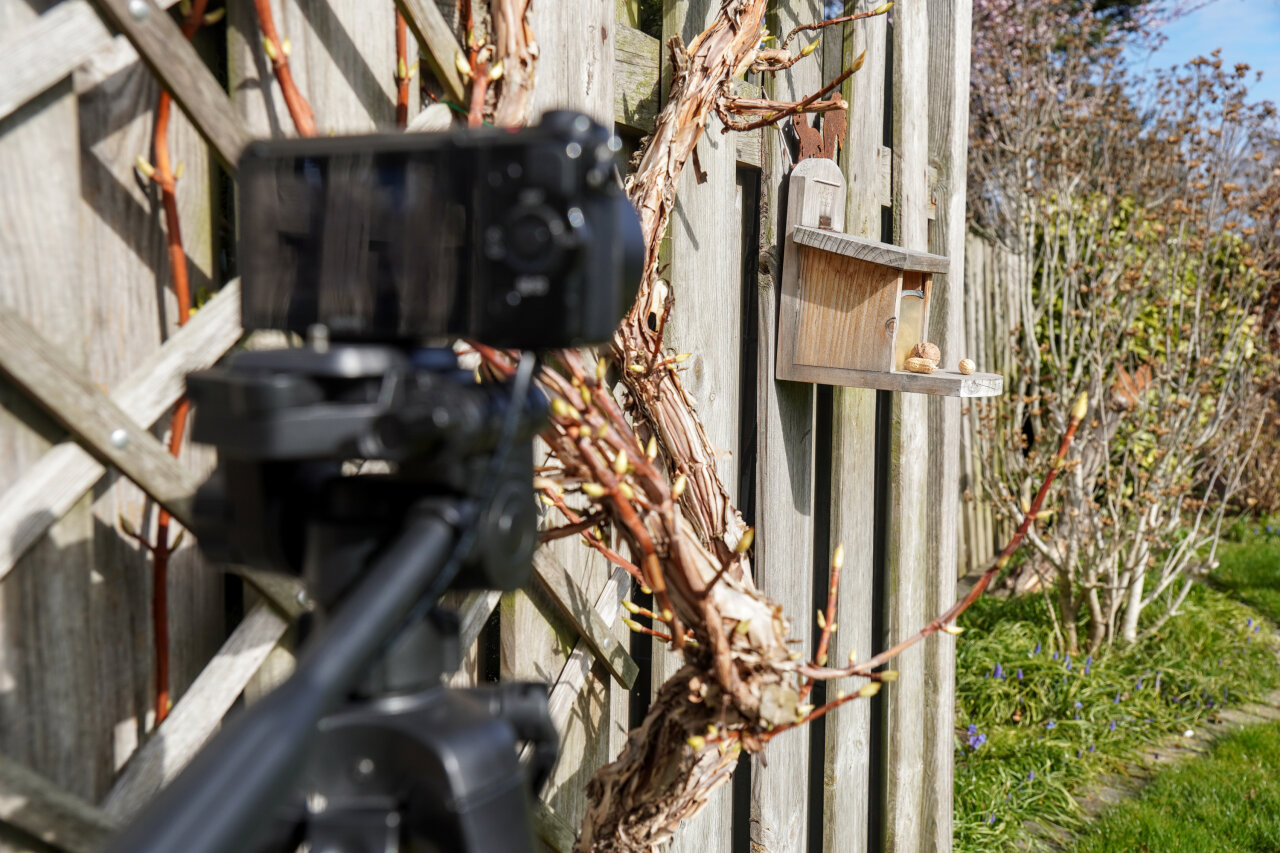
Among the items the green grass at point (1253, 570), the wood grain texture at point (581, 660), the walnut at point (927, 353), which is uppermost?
the walnut at point (927, 353)

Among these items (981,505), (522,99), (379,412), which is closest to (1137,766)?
(981,505)

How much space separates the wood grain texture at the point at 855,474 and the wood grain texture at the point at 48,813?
155cm

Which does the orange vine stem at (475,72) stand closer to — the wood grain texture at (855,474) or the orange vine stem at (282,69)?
the orange vine stem at (282,69)

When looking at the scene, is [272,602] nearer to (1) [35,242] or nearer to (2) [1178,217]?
(1) [35,242]

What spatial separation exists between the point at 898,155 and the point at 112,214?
5.81ft

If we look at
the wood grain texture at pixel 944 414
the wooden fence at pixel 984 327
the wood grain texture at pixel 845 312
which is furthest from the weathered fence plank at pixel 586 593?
the wooden fence at pixel 984 327

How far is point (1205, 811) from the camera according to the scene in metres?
3.05

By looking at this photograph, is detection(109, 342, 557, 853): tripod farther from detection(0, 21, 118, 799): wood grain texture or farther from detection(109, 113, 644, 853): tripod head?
detection(0, 21, 118, 799): wood grain texture

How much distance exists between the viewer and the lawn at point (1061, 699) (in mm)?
3119

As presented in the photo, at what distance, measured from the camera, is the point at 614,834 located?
1.21 m

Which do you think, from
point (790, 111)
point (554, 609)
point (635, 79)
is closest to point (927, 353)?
point (790, 111)

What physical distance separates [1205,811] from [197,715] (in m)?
3.21

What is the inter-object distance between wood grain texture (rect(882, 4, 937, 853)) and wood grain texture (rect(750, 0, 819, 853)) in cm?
35

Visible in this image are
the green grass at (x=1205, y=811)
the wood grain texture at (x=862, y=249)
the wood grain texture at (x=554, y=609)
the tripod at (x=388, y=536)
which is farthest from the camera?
the green grass at (x=1205, y=811)
